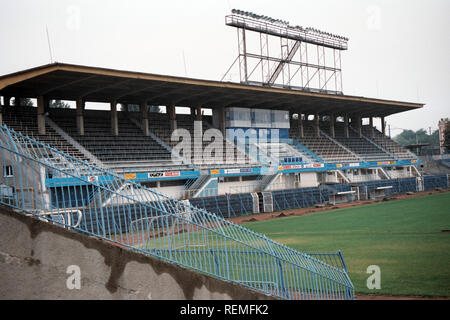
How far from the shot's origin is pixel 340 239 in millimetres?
18672

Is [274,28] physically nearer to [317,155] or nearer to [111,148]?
[317,155]

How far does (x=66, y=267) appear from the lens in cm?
684

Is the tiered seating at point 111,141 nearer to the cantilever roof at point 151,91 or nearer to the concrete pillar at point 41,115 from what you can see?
the cantilever roof at point 151,91

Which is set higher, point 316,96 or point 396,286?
point 316,96

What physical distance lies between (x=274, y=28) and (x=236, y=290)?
42874 mm

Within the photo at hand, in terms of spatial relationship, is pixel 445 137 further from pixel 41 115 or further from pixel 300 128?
pixel 41 115

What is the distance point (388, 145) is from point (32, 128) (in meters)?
44.1

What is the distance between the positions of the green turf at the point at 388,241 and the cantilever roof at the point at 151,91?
1311 centimetres

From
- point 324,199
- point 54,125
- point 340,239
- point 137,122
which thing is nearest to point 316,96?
point 324,199

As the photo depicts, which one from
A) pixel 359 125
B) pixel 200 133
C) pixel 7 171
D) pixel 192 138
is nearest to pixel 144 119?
pixel 192 138

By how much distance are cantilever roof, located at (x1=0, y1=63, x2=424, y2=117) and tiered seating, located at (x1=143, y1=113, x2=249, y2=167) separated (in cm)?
174

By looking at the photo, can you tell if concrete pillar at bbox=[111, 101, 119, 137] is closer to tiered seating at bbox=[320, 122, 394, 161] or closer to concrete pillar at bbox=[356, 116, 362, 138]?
tiered seating at bbox=[320, 122, 394, 161]

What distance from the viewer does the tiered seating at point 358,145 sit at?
53.9m
